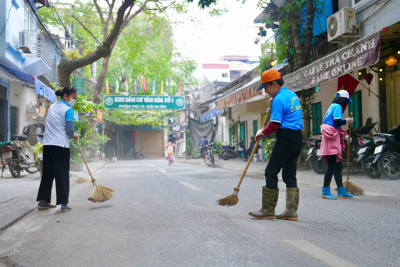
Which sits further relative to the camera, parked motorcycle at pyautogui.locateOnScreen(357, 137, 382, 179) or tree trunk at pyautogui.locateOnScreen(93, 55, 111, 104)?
tree trunk at pyautogui.locateOnScreen(93, 55, 111, 104)

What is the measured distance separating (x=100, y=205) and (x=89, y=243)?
2.40 m

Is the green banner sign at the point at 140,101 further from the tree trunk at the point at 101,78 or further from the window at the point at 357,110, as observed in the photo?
the window at the point at 357,110

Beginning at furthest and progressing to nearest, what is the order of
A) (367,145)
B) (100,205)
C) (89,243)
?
(367,145) < (100,205) < (89,243)

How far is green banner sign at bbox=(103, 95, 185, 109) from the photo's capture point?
22453 mm

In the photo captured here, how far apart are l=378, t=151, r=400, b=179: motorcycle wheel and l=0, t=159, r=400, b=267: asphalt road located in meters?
2.61

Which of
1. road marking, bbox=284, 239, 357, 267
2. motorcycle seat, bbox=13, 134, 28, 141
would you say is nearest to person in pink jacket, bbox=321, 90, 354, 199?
road marking, bbox=284, 239, 357, 267

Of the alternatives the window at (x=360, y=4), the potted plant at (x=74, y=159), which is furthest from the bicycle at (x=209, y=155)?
the window at (x=360, y=4)

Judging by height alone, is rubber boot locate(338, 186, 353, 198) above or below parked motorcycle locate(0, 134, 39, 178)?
below

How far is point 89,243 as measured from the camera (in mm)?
3621

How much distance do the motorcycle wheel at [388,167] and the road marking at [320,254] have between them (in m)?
5.64

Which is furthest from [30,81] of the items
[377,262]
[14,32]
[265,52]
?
[377,262]

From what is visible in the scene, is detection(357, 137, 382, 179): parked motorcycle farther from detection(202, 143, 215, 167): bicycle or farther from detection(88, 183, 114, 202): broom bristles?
detection(202, 143, 215, 167): bicycle

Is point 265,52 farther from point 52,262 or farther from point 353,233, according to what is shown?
point 52,262

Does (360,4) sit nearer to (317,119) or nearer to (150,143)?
(317,119)
